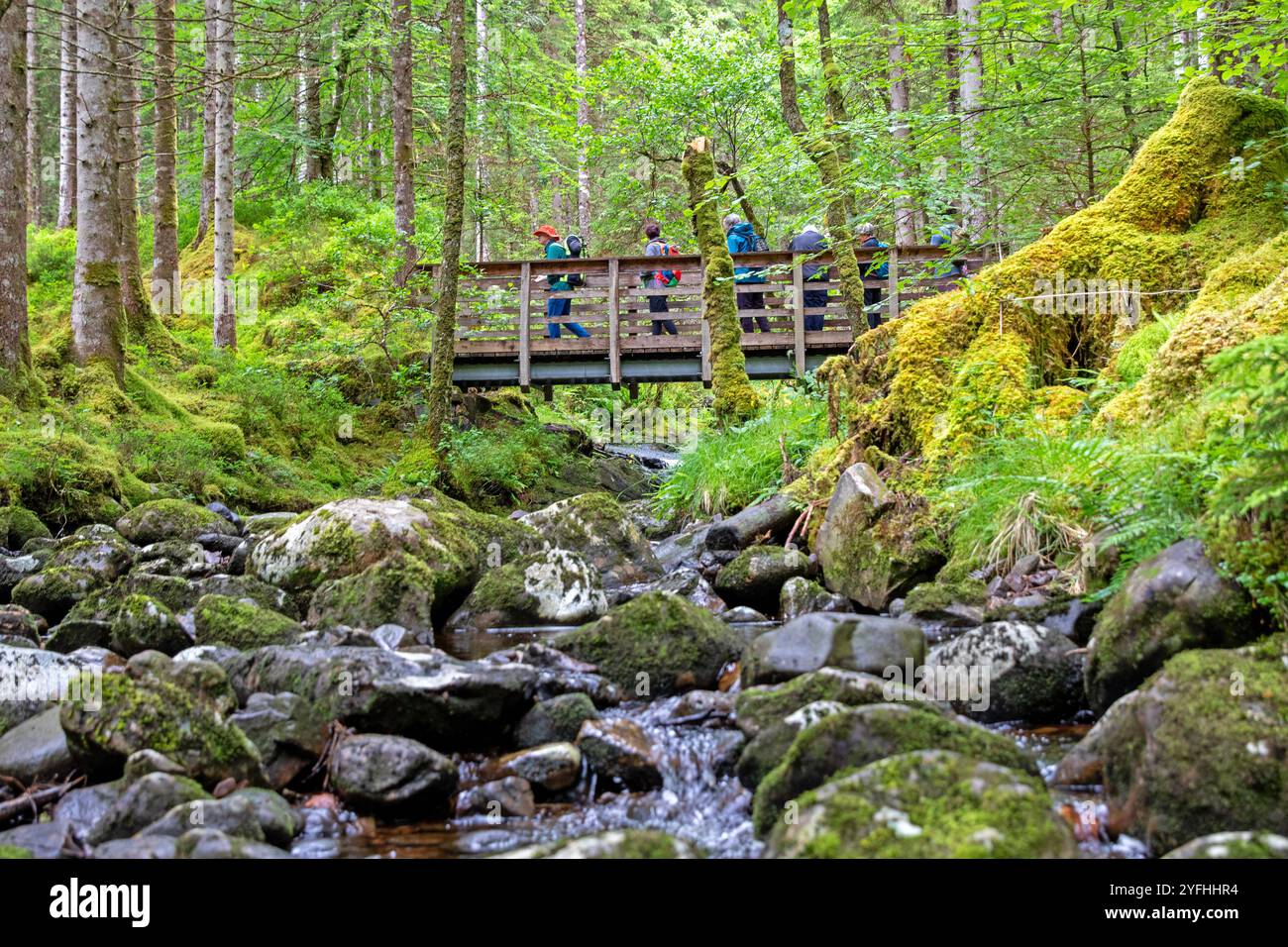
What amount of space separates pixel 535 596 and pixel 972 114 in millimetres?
5891

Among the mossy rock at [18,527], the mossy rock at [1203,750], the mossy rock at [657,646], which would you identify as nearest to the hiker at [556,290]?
the mossy rock at [18,527]

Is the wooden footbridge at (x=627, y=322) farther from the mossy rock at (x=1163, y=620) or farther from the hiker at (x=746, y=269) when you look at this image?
the mossy rock at (x=1163, y=620)

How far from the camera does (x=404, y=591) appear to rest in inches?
265

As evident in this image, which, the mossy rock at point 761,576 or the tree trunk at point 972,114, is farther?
the tree trunk at point 972,114

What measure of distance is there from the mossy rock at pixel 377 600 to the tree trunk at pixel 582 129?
17.9 metres

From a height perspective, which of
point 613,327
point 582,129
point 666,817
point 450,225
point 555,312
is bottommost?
point 666,817

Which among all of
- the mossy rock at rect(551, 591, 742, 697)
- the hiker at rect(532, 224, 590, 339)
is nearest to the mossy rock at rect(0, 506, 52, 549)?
the mossy rock at rect(551, 591, 742, 697)

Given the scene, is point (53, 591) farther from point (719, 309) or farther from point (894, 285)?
point (894, 285)

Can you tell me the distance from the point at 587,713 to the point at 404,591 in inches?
95.0

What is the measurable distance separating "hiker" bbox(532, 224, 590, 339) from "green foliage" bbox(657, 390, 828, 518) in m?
4.67

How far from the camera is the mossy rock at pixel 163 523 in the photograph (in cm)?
954

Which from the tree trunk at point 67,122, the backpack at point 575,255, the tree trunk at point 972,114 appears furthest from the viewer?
the backpack at point 575,255

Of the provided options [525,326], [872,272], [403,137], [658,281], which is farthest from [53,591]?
[872,272]

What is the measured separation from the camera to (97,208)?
11922mm
